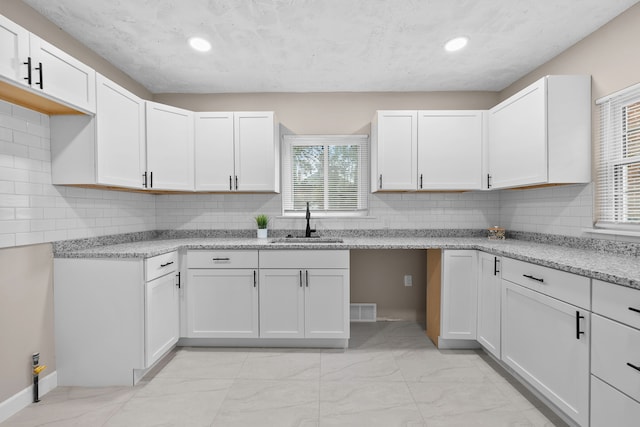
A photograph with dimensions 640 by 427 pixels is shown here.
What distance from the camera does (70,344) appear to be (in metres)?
2.09

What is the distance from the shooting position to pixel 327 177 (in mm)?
3352

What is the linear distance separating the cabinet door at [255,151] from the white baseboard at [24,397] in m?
1.93

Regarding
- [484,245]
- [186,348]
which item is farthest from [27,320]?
[484,245]

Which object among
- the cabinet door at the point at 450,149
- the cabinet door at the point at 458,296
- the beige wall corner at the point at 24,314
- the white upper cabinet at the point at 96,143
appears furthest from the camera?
the cabinet door at the point at 450,149

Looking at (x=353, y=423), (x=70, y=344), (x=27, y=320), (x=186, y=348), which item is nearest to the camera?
(x=353, y=423)

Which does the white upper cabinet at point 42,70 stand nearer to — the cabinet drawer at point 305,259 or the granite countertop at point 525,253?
the granite countertop at point 525,253

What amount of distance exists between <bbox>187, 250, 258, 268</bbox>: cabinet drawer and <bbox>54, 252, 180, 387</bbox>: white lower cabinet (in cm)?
50

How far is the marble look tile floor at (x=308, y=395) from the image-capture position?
1.77 meters

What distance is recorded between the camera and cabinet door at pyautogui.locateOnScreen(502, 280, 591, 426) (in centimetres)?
153

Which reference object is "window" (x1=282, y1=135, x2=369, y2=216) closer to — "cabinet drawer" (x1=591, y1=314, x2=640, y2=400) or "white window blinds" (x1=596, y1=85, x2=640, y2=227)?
"white window blinds" (x1=596, y1=85, x2=640, y2=227)

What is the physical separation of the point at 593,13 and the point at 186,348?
3.94m

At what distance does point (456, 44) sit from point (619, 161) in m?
1.39


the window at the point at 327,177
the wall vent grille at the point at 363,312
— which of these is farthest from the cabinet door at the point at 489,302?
the window at the point at 327,177

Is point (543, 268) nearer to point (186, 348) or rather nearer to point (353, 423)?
point (353, 423)
